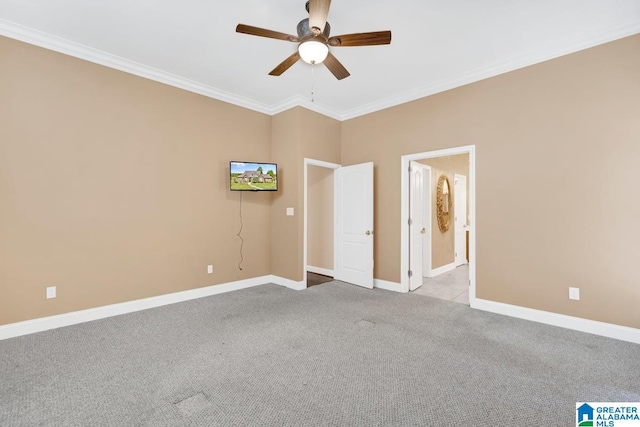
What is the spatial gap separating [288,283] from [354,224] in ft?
5.06

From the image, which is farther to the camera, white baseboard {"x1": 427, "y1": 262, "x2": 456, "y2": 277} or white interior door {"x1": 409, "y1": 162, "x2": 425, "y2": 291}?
white baseboard {"x1": 427, "y1": 262, "x2": 456, "y2": 277}

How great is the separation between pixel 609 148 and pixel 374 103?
3.08m

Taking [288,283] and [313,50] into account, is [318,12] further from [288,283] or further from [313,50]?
[288,283]

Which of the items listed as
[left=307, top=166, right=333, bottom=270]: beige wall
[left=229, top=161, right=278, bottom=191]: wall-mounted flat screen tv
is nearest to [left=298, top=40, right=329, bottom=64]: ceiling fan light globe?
[left=229, top=161, right=278, bottom=191]: wall-mounted flat screen tv

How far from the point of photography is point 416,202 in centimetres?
489

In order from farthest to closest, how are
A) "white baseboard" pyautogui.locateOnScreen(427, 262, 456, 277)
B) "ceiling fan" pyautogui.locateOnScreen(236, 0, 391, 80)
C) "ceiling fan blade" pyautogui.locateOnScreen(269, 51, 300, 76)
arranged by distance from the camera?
"white baseboard" pyautogui.locateOnScreen(427, 262, 456, 277) → "ceiling fan blade" pyautogui.locateOnScreen(269, 51, 300, 76) → "ceiling fan" pyautogui.locateOnScreen(236, 0, 391, 80)

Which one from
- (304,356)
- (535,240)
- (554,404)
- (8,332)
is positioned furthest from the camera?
(535,240)

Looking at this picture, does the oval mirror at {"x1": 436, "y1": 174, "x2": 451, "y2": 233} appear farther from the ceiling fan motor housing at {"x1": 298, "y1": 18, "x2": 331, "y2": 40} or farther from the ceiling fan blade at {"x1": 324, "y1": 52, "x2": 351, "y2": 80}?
the ceiling fan motor housing at {"x1": 298, "y1": 18, "x2": 331, "y2": 40}

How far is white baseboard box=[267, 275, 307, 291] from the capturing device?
15.5 ft

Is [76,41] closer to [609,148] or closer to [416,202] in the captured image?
[416,202]

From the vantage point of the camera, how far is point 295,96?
15.3 feet

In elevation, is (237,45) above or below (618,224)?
above

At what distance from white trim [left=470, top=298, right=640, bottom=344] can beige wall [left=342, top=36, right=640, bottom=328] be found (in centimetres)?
6

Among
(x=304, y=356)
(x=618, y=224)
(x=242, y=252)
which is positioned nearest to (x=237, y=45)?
(x=242, y=252)
